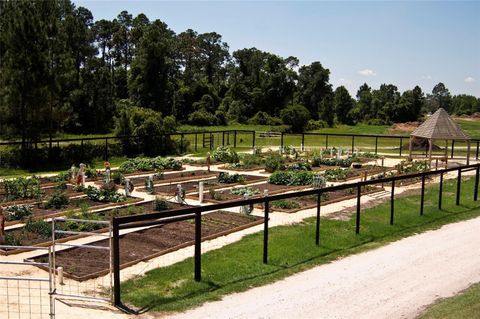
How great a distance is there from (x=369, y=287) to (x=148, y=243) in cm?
525

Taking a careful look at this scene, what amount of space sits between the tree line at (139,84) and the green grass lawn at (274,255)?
19.6 m

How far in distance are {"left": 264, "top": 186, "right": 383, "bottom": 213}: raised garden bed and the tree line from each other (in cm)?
1700

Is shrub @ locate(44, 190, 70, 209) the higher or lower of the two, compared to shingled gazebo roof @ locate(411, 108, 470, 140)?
lower

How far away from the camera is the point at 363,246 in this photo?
11.9 m

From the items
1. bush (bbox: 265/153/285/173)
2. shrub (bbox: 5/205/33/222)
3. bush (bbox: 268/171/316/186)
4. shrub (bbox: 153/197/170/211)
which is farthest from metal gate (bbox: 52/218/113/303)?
bush (bbox: 265/153/285/173)

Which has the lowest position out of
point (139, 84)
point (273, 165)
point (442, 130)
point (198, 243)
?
point (273, 165)

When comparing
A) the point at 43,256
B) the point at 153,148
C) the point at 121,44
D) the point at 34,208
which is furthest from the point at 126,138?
the point at 121,44

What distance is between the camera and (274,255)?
10.9 meters

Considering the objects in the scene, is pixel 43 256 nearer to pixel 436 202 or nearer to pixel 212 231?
pixel 212 231

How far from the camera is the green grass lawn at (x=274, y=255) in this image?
8539 mm

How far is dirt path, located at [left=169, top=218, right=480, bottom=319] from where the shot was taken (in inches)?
309

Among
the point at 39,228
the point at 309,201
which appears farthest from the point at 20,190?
the point at 309,201

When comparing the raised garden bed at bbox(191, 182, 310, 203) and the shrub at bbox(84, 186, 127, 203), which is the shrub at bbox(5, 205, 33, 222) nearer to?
the shrub at bbox(84, 186, 127, 203)

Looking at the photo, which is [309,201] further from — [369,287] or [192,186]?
[369,287]
